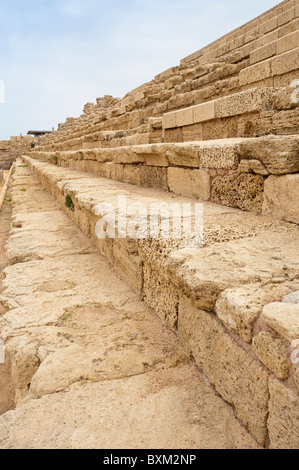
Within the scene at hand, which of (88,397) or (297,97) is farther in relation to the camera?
(297,97)

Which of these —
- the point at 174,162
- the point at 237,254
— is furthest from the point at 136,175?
the point at 237,254

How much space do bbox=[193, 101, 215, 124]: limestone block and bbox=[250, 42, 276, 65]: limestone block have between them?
1929mm

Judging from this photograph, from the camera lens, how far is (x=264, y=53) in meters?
5.39

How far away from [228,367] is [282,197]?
1432 mm

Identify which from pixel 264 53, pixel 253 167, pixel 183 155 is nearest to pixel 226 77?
pixel 264 53

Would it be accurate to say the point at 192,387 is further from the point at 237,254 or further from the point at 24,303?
the point at 24,303

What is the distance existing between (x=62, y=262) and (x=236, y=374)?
2.55 meters

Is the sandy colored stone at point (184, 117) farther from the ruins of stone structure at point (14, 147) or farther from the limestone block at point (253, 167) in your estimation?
the ruins of stone structure at point (14, 147)

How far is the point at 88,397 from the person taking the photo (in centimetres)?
175

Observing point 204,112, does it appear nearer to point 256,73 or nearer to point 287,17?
point 256,73

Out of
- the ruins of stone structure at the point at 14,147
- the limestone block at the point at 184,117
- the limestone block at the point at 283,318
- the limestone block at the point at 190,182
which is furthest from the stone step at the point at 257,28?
the ruins of stone structure at the point at 14,147

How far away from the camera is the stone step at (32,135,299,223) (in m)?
2.47

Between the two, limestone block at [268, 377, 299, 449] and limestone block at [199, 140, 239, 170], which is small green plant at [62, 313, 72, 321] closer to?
limestone block at [268, 377, 299, 449]

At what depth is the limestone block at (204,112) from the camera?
13.0 feet
